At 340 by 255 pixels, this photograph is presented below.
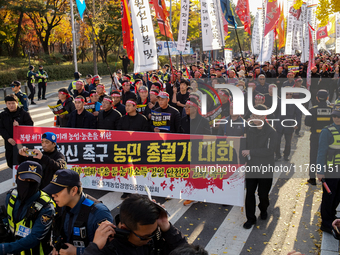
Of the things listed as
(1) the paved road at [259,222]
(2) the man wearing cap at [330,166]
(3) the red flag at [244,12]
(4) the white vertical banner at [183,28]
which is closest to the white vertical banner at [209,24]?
(4) the white vertical banner at [183,28]

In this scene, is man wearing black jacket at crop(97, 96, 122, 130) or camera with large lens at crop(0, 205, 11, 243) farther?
man wearing black jacket at crop(97, 96, 122, 130)

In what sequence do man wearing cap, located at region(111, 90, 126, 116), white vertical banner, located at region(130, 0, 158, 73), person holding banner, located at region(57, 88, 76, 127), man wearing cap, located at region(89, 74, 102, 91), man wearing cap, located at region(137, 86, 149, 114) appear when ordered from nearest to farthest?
white vertical banner, located at region(130, 0, 158, 73) → man wearing cap, located at region(111, 90, 126, 116) → person holding banner, located at region(57, 88, 76, 127) → man wearing cap, located at region(137, 86, 149, 114) → man wearing cap, located at region(89, 74, 102, 91)

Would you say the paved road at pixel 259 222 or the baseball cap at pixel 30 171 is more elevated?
the baseball cap at pixel 30 171

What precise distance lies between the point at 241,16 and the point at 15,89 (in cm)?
1303

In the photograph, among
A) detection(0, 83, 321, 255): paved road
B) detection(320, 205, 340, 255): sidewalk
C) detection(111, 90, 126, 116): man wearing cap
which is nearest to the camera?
detection(320, 205, 340, 255): sidewalk

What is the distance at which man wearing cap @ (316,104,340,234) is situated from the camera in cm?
495

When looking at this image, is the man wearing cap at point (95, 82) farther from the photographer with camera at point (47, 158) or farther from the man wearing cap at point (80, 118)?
the photographer with camera at point (47, 158)

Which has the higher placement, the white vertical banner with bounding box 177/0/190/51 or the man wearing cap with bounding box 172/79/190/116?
the white vertical banner with bounding box 177/0/190/51

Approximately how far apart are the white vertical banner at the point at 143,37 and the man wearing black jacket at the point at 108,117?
1.37 metres

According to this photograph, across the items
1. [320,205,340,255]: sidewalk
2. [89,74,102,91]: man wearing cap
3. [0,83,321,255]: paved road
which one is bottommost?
[0,83,321,255]: paved road

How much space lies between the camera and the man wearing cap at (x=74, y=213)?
2721 mm

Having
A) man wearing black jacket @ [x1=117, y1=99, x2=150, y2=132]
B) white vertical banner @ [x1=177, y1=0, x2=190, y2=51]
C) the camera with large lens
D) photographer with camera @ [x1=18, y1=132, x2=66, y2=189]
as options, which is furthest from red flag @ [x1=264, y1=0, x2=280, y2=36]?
the camera with large lens

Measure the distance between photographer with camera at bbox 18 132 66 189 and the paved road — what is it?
1970 mm

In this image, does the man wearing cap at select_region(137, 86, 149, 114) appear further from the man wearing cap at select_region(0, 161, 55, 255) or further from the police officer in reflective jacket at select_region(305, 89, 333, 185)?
the man wearing cap at select_region(0, 161, 55, 255)
